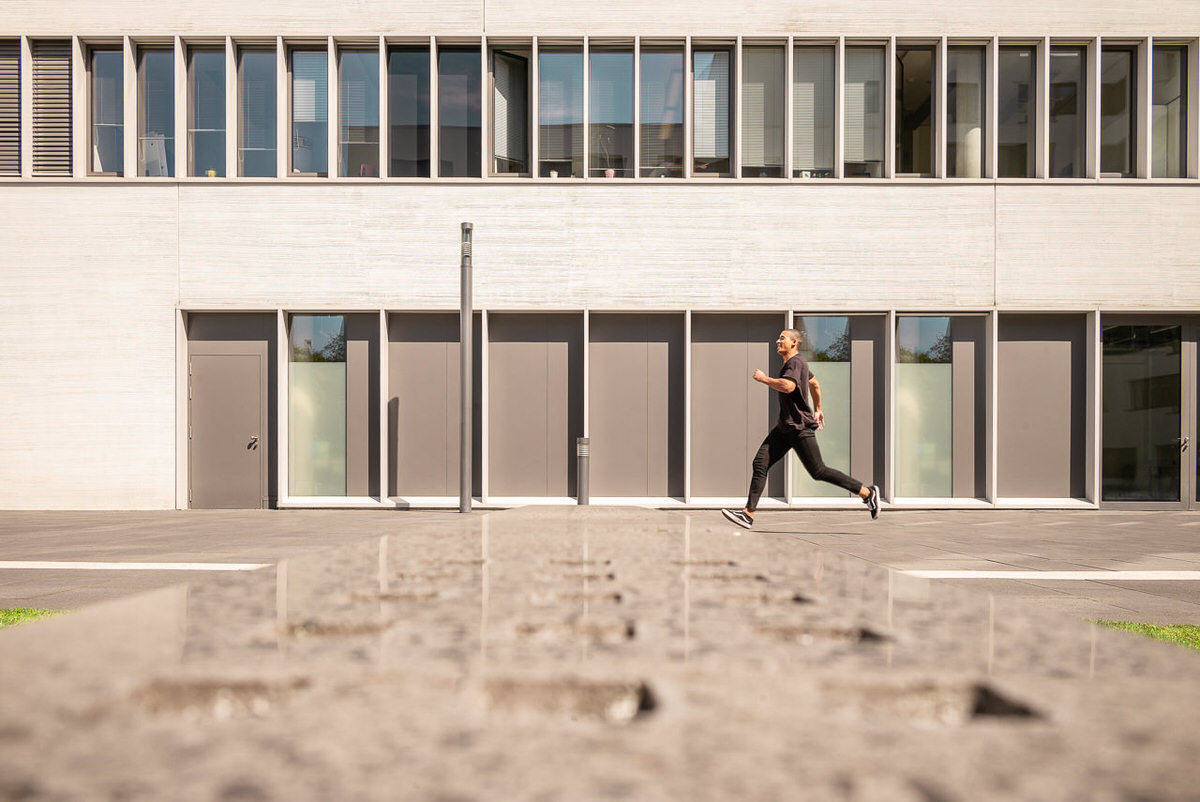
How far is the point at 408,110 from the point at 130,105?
15.5 ft

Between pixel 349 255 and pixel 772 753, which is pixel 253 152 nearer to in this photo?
pixel 349 255

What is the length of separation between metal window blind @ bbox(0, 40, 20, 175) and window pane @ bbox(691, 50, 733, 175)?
11773 mm

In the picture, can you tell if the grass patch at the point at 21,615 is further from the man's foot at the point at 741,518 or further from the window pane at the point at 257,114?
the window pane at the point at 257,114

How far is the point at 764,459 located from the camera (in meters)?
9.50

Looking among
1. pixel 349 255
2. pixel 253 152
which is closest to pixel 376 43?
pixel 253 152

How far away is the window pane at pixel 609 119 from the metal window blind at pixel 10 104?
9952 mm

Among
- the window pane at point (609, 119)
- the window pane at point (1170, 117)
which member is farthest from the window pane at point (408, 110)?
the window pane at point (1170, 117)

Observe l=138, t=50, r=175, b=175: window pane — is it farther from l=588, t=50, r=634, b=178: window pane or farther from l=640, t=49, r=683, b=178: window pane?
l=640, t=49, r=683, b=178: window pane

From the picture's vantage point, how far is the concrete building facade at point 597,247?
45.7ft

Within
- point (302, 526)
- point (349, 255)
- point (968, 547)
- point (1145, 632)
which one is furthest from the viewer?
point (349, 255)

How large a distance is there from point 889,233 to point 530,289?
20.3ft

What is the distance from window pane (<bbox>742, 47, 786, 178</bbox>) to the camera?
14.4 meters

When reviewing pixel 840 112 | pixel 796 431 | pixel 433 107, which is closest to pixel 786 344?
pixel 796 431

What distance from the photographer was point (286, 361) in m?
14.2
